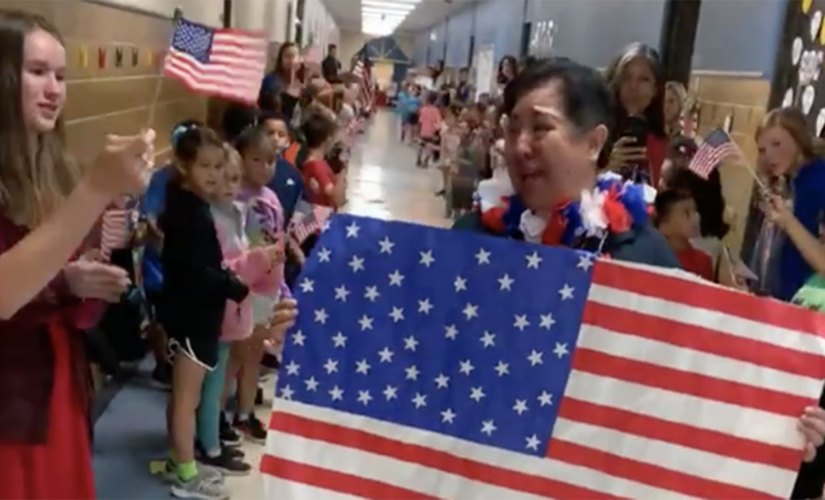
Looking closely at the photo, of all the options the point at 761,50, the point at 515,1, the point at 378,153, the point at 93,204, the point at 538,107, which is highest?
the point at 515,1

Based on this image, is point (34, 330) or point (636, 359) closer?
point (636, 359)

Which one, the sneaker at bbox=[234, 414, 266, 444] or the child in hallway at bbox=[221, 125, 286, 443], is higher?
the child in hallway at bbox=[221, 125, 286, 443]

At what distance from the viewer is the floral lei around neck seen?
6.21 feet

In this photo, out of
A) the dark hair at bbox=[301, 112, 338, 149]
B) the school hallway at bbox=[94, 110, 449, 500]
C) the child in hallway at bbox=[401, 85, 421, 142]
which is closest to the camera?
the school hallway at bbox=[94, 110, 449, 500]

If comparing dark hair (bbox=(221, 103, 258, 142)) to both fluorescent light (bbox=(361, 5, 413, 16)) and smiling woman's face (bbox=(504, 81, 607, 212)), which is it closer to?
smiling woman's face (bbox=(504, 81, 607, 212))

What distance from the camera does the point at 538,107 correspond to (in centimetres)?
186

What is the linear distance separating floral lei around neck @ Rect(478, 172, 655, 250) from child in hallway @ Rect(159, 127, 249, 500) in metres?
1.91

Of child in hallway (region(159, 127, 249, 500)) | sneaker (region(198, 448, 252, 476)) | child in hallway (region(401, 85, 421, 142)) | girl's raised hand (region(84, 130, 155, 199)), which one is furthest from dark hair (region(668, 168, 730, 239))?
child in hallway (region(401, 85, 421, 142))

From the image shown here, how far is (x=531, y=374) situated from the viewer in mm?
1840

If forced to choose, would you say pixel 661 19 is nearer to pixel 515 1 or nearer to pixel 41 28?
pixel 41 28

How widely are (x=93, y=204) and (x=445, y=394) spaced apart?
743 millimetres

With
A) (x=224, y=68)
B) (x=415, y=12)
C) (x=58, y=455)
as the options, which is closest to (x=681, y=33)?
(x=224, y=68)

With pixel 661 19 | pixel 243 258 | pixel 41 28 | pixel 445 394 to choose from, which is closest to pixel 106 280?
pixel 41 28

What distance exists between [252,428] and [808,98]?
3362mm
